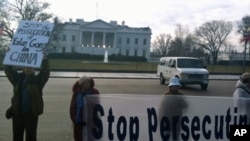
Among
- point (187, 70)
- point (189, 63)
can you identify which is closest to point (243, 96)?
point (187, 70)

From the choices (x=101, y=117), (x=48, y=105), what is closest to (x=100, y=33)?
(x=48, y=105)

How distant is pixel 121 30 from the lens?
124 m

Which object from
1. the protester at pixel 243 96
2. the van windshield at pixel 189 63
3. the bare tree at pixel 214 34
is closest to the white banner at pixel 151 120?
the protester at pixel 243 96

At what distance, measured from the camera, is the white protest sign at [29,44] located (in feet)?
19.4

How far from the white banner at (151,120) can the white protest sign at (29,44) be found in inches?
41.2

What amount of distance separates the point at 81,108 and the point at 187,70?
58.2ft

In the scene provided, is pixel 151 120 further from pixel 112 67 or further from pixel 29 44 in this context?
pixel 112 67

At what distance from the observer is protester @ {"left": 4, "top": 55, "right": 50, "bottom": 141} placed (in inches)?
234

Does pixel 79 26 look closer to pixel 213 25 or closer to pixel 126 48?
pixel 126 48

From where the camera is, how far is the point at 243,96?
273 inches

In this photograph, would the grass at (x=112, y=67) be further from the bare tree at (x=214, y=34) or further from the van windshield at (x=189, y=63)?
the bare tree at (x=214, y=34)

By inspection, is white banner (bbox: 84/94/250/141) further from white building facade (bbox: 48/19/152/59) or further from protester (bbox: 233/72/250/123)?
white building facade (bbox: 48/19/152/59)

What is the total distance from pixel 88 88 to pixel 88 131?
68cm

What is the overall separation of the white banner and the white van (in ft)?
54.7
